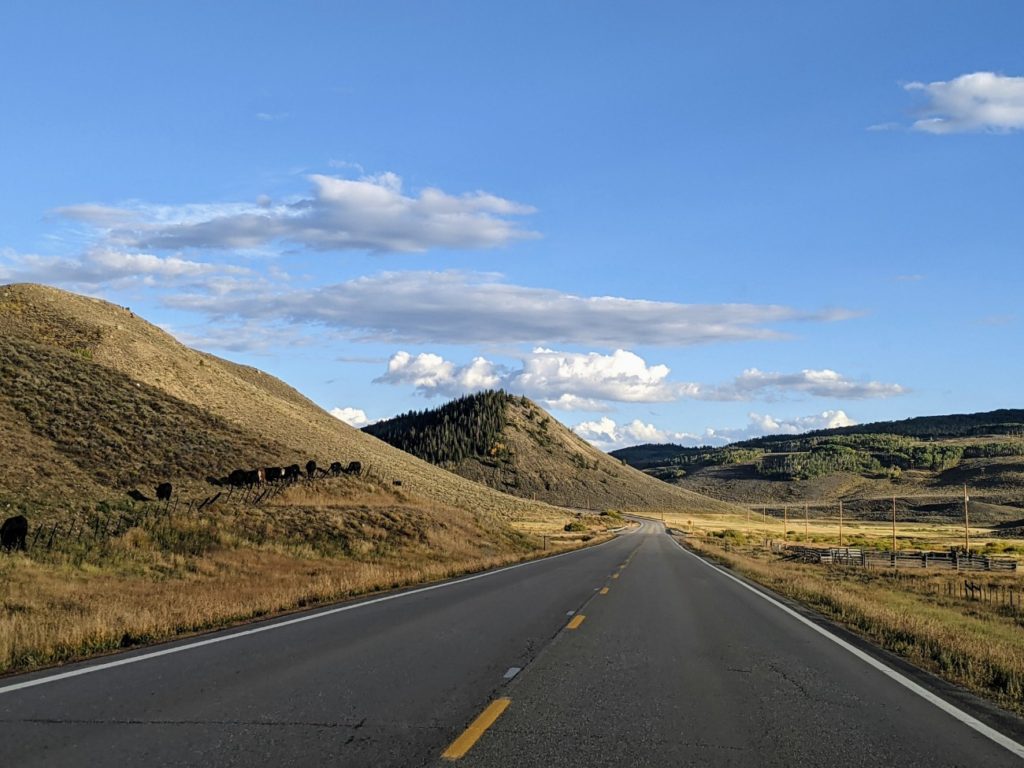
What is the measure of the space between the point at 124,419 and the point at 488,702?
146 feet

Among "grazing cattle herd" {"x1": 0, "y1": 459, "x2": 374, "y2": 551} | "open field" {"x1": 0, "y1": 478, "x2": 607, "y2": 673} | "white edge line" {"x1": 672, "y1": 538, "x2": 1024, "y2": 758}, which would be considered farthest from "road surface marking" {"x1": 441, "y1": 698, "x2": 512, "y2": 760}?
"grazing cattle herd" {"x1": 0, "y1": 459, "x2": 374, "y2": 551}

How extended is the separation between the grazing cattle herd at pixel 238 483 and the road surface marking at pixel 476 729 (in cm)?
1821

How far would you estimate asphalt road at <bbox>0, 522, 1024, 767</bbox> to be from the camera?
6555 millimetres

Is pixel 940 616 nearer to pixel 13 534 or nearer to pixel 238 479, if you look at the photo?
pixel 13 534

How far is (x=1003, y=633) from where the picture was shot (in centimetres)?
1978

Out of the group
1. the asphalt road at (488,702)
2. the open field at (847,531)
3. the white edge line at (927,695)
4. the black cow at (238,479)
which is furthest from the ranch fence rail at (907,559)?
the asphalt road at (488,702)

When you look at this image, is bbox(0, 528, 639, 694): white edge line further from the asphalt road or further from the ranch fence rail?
the ranch fence rail

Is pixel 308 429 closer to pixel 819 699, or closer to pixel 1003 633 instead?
pixel 1003 633


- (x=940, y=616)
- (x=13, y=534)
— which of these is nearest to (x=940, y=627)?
(x=940, y=616)

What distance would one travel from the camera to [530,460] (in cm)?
17050

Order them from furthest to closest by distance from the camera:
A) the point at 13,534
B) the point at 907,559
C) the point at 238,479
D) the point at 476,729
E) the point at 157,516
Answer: the point at 907,559
the point at 238,479
the point at 157,516
the point at 13,534
the point at 476,729

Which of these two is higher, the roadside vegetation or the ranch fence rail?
the roadside vegetation

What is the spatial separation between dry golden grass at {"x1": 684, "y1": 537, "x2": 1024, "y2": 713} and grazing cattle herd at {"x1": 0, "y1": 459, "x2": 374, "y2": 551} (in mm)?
19086

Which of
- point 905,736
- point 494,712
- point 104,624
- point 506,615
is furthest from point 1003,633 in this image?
point 104,624
